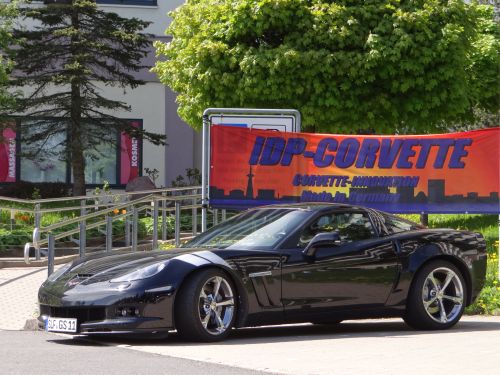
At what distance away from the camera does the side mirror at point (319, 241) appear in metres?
11.3

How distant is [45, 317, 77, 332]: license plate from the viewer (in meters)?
10.7

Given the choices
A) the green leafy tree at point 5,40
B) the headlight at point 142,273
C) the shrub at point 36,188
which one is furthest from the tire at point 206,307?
the shrub at point 36,188

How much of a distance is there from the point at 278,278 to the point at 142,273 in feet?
4.30

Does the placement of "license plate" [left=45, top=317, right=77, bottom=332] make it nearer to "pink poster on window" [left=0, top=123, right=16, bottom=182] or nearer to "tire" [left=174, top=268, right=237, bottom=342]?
"tire" [left=174, top=268, right=237, bottom=342]

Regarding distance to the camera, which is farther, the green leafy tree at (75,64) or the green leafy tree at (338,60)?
the green leafy tree at (75,64)

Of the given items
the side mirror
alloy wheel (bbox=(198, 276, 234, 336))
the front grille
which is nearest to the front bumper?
the front grille

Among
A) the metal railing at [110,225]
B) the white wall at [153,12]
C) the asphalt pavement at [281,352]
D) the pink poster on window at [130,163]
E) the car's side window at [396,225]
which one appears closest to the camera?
the asphalt pavement at [281,352]

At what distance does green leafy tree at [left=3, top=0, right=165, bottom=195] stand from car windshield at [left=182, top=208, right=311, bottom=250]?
2091 centimetres

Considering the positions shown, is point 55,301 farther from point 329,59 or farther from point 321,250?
point 329,59

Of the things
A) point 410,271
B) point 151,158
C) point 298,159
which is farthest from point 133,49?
point 410,271

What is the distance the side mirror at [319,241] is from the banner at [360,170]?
20.4 ft

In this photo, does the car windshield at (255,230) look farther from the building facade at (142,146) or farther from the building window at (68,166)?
the building facade at (142,146)

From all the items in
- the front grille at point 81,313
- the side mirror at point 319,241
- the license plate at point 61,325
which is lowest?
the license plate at point 61,325

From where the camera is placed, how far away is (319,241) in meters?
11.3
